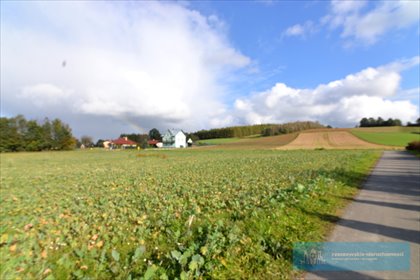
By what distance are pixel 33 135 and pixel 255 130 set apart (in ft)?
371

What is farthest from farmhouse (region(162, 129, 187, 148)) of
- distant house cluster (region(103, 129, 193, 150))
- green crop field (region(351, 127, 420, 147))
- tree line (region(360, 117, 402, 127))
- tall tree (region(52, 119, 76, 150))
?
tree line (region(360, 117, 402, 127))

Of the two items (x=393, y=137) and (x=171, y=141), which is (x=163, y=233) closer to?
(x=393, y=137)

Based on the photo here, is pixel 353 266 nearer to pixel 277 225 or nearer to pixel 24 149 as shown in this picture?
pixel 277 225

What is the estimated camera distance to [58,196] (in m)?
9.00

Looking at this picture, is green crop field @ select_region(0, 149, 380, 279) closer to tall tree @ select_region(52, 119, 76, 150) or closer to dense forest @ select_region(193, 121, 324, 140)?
Result: tall tree @ select_region(52, 119, 76, 150)

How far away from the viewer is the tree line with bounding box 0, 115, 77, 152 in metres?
A: 78.1

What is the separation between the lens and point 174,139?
381 ft

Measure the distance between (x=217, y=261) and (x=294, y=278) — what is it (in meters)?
1.12

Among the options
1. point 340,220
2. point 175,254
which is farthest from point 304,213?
point 175,254

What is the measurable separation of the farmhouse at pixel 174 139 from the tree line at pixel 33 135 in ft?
138

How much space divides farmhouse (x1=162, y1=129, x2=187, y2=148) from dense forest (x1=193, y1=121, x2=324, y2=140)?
125ft

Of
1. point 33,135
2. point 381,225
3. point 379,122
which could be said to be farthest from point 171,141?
point 381,225

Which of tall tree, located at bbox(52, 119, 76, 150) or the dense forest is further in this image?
the dense forest

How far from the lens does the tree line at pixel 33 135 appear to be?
7805cm
